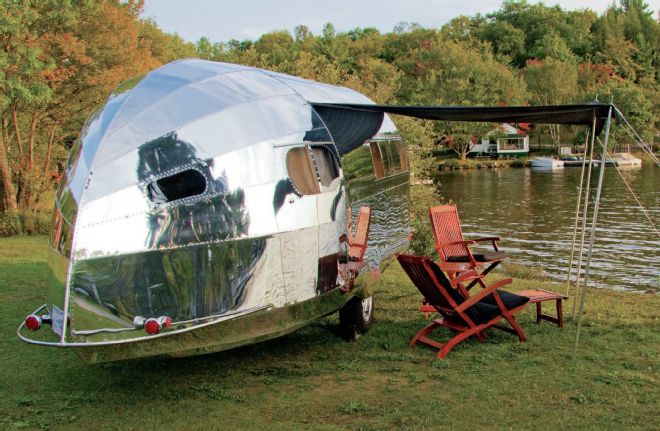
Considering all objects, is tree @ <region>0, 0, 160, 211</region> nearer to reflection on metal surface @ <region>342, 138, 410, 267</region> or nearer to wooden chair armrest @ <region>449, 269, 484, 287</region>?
reflection on metal surface @ <region>342, 138, 410, 267</region>

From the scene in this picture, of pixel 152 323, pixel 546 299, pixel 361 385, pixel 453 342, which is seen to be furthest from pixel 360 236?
pixel 152 323

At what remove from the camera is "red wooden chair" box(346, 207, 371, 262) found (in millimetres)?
7824

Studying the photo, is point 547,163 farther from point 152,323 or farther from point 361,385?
point 152,323

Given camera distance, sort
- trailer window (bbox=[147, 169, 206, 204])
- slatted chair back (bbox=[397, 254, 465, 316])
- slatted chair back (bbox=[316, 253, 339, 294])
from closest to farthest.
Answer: trailer window (bbox=[147, 169, 206, 204]) → slatted chair back (bbox=[316, 253, 339, 294]) → slatted chair back (bbox=[397, 254, 465, 316])

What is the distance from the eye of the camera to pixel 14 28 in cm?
1784

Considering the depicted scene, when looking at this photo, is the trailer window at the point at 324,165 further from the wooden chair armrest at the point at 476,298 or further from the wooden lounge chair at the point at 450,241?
the wooden lounge chair at the point at 450,241

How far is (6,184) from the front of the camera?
21953mm

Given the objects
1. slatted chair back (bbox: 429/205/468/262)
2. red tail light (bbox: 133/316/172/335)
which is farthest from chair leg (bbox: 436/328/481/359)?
red tail light (bbox: 133/316/172/335)

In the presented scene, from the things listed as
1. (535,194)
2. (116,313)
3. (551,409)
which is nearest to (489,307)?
(551,409)

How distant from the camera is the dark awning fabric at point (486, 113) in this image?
746cm

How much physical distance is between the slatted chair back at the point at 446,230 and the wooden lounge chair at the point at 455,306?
240 centimetres

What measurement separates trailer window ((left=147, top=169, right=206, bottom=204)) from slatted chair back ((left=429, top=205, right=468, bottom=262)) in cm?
528

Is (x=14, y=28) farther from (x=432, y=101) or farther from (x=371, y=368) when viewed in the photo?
(x=432, y=101)

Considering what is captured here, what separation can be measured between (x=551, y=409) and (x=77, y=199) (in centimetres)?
447
